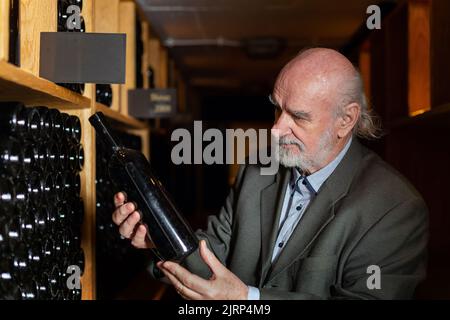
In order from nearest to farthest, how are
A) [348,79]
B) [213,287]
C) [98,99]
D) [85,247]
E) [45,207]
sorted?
[213,287] → [45,207] → [348,79] → [85,247] → [98,99]

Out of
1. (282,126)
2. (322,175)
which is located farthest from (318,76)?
(322,175)

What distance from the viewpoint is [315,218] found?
1.74 metres

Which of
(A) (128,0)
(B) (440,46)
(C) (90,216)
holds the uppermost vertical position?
(A) (128,0)

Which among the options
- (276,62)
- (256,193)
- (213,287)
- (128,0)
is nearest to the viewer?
(213,287)

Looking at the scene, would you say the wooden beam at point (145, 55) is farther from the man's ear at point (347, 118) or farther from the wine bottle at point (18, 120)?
the wine bottle at point (18, 120)

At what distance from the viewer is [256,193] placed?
6.54 ft

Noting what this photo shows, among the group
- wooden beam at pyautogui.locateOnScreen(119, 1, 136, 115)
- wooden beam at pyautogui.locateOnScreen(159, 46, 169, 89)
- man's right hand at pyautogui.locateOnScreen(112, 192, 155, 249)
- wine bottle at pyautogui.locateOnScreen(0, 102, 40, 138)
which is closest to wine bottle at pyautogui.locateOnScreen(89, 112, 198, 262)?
man's right hand at pyautogui.locateOnScreen(112, 192, 155, 249)

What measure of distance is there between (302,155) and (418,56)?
1.44m

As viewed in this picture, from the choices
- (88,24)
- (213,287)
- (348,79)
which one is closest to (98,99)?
(88,24)

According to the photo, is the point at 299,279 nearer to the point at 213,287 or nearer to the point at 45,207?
the point at 213,287

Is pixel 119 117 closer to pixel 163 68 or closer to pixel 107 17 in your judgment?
pixel 107 17

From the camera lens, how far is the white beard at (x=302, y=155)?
183 cm
